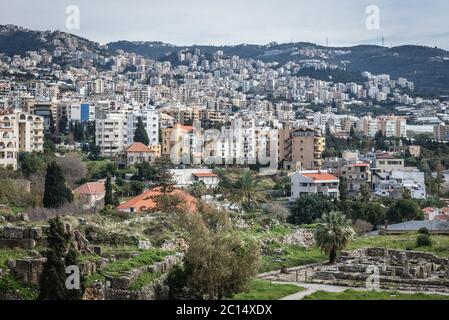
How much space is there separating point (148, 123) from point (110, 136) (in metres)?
4.08

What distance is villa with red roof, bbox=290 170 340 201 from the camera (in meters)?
36.2

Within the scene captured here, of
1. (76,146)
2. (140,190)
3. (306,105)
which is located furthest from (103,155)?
(306,105)

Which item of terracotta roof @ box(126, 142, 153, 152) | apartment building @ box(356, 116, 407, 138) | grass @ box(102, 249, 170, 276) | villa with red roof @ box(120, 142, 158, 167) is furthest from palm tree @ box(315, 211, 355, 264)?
apartment building @ box(356, 116, 407, 138)

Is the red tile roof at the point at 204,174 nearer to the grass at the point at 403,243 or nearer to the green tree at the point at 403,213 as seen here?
the green tree at the point at 403,213

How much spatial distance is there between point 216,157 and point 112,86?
171 ft

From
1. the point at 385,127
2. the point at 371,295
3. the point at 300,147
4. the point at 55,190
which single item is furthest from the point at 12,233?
the point at 385,127

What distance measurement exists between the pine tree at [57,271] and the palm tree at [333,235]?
9.42m

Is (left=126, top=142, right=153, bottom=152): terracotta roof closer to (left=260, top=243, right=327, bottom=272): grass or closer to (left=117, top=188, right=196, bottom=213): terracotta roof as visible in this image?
(left=117, top=188, right=196, bottom=213): terracotta roof

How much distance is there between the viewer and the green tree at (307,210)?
2964 cm

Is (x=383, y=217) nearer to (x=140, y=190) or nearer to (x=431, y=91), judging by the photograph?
(x=140, y=190)

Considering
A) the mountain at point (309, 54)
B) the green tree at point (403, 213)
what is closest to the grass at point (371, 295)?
the green tree at point (403, 213)

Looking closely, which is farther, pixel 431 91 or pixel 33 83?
pixel 431 91

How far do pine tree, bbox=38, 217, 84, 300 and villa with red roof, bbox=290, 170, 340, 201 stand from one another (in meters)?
23.7

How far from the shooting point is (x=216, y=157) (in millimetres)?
46688
